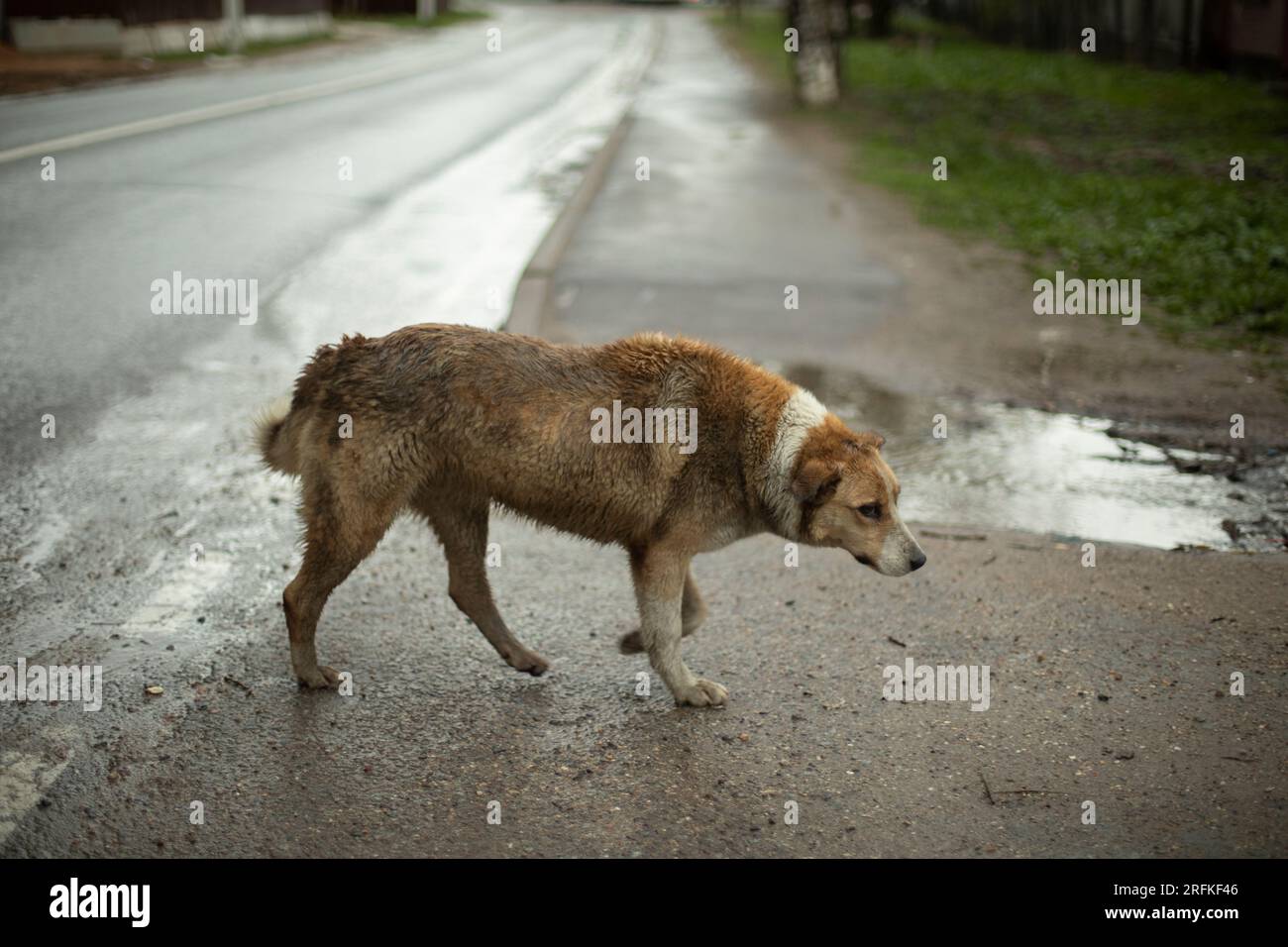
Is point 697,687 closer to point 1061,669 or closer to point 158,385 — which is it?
point 1061,669

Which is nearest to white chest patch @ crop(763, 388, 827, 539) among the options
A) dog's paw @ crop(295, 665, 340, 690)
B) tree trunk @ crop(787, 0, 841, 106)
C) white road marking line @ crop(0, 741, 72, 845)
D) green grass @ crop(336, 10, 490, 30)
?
dog's paw @ crop(295, 665, 340, 690)

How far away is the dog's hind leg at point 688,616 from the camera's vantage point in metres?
5.04

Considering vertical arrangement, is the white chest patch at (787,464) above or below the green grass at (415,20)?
below

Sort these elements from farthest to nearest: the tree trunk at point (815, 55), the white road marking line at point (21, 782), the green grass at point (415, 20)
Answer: the green grass at point (415, 20)
the tree trunk at point (815, 55)
the white road marking line at point (21, 782)

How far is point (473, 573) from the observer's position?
5.09 m

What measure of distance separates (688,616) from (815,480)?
33.9 inches

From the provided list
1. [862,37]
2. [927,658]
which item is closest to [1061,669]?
[927,658]

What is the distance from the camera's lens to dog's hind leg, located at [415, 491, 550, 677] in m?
4.98

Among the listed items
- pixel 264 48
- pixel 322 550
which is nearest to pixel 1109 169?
pixel 322 550

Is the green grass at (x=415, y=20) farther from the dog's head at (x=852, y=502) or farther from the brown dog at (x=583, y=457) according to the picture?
the dog's head at (x=852, y=502)

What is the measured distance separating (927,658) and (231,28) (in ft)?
102

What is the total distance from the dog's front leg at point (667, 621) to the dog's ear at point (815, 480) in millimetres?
510

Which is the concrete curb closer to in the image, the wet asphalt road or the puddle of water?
the puddle of water

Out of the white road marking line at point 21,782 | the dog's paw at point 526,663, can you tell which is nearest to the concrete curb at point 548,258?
the dog's paw at point 526,663
